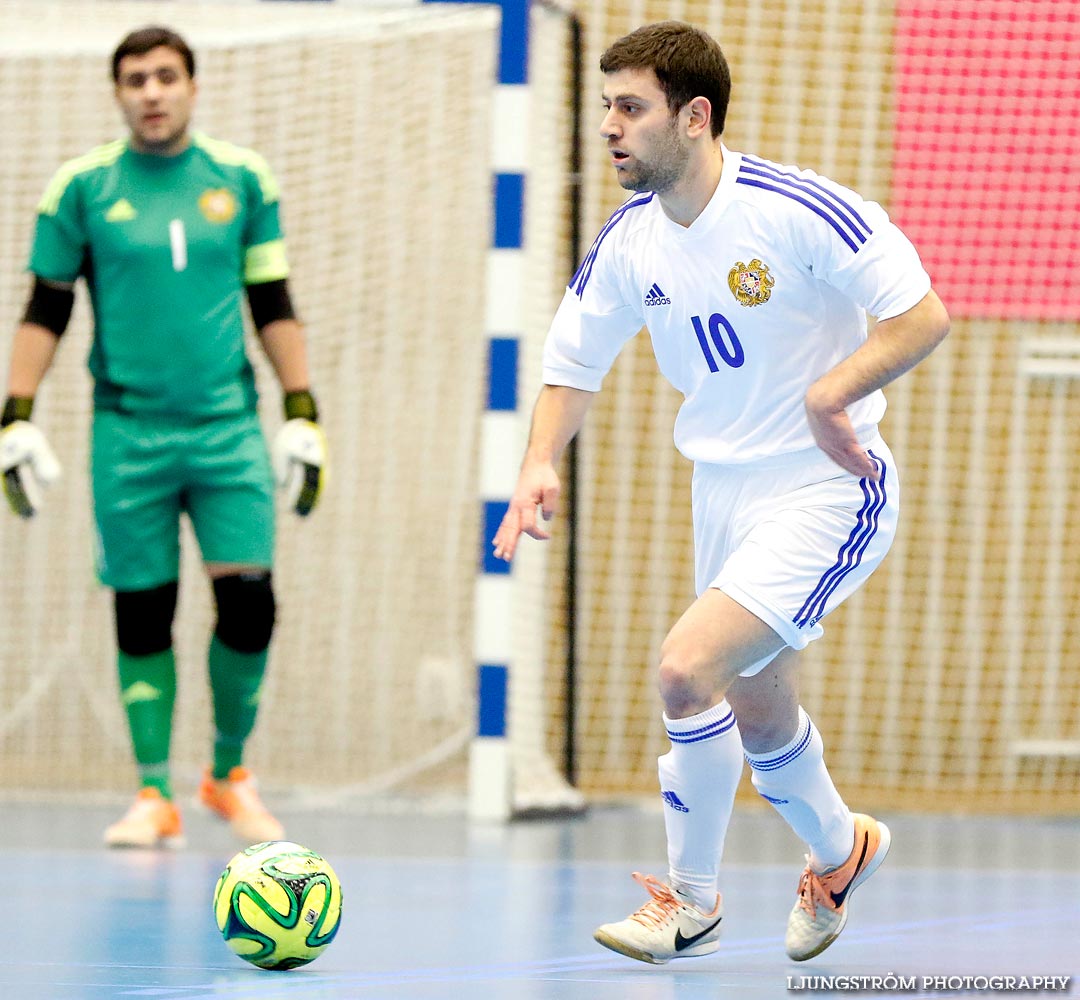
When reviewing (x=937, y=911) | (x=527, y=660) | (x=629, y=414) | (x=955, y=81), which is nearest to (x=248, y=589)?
(x=527, y=660)

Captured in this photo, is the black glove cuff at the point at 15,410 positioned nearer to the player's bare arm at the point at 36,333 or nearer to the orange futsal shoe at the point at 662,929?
the player's bare arm at the point at 36,333

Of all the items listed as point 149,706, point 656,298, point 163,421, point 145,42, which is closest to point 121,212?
point 145,42

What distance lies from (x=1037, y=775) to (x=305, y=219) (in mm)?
3904

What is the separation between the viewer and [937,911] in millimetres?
4535

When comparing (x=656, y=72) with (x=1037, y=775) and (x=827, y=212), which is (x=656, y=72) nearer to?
(x=827, y=212)

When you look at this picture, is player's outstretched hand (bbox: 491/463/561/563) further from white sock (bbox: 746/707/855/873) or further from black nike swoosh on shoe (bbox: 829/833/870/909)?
black nike swoosh on shoe (bbox: 829/833/870/909)

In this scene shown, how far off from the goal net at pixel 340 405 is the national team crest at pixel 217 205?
2.44 meters

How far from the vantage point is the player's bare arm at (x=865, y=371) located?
338 centimetres

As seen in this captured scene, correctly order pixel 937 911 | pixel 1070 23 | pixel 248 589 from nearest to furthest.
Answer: pixel 937 911
pixel 248 589
pixel 1070 23

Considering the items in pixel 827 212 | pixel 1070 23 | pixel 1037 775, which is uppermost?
pixel 1070 23

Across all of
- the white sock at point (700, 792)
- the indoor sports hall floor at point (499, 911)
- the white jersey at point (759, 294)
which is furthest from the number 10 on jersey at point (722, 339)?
the indoor sports hall floor at point (499, 911)

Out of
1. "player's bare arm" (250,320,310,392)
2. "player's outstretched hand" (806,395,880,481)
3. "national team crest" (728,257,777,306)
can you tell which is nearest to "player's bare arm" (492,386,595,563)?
"national team crest" (728,257,777,306)

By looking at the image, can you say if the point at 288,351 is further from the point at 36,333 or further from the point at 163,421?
the point at 36,333

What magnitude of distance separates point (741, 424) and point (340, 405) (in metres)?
4.71
